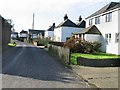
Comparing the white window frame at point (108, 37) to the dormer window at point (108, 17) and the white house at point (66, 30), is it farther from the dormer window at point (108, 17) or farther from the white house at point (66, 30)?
the white house at point (66, 30)

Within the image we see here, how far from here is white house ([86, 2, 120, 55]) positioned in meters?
29.8

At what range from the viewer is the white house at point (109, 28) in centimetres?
2979

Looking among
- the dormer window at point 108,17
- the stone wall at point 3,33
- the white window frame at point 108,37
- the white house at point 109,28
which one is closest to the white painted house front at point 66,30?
the stone wall at point 3,33

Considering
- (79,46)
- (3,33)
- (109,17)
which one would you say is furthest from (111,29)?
(3,33)

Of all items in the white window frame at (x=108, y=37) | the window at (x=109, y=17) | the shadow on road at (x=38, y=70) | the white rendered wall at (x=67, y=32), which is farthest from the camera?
the white rendered wall at (x=67, y=32)

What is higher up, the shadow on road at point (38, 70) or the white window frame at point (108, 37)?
the white window frame at point (108, 37)

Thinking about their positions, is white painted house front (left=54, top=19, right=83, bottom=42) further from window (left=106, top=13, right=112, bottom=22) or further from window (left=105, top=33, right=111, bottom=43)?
window (left=106, top=13, right=112, bottom=22)

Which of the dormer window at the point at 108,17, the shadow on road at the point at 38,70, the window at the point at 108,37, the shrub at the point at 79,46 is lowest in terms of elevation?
the shadow on road at the point at 38,70

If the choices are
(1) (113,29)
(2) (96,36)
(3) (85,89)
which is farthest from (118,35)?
(3) (85,89)

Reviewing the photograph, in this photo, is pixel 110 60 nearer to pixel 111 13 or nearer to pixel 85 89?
pixel 85 89

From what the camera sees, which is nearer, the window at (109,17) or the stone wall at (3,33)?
the window at (109,17)

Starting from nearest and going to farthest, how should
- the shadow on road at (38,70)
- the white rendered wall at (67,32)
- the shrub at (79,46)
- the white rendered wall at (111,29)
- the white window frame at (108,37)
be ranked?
the shadow on road at (38,70) < the white rendered wall at (111,29) < the shrub at (79,46) < the white window frame at (108,37) < the white rendered wall at (67,32)

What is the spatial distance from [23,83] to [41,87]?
3.66 ft

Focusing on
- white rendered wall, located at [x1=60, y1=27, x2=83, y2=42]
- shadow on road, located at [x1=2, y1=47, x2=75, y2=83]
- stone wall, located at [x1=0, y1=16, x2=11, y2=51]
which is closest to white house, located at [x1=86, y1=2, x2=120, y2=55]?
shadow on road, located at [x1=2, y1=47, x2=75, y2=83]
